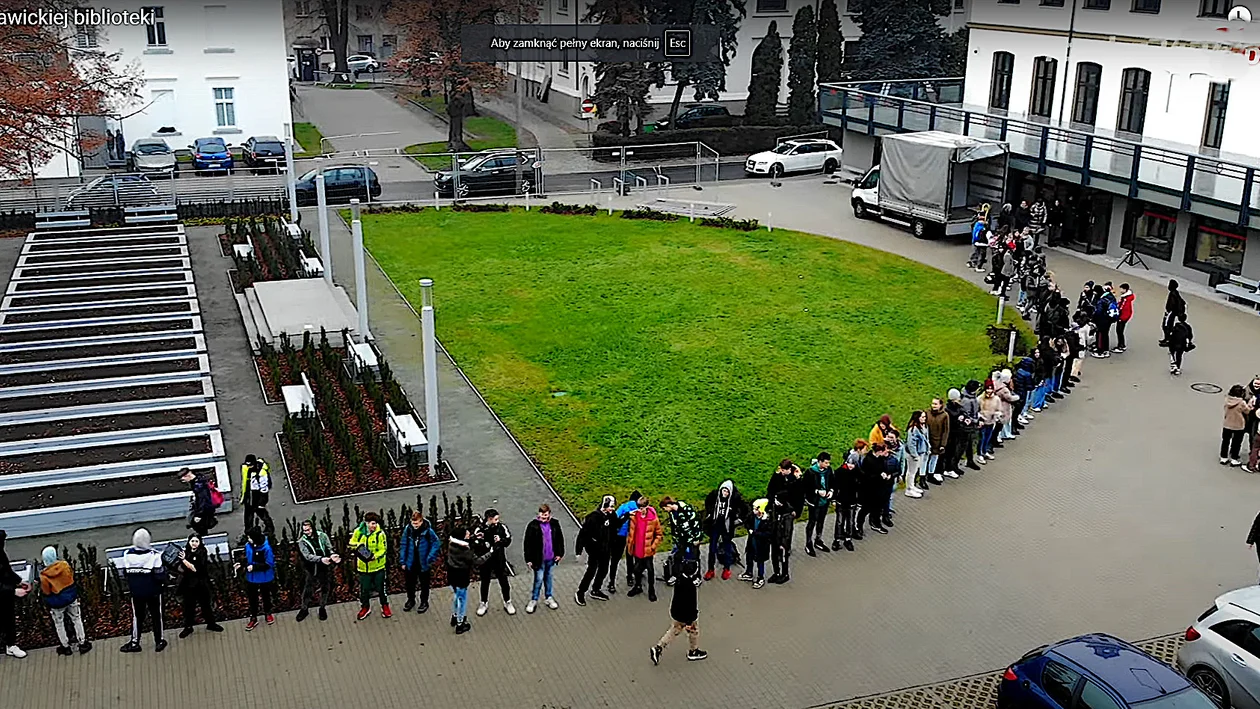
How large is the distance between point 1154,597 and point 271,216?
84.3 ft

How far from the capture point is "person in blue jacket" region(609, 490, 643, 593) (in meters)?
12.9

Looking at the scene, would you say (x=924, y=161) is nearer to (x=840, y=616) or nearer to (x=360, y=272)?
(x=360, y=272)

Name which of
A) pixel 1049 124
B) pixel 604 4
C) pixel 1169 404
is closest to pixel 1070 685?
pixel 1169 404

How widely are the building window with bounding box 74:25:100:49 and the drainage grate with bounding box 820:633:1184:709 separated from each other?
37.3 metres

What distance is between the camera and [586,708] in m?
11.2

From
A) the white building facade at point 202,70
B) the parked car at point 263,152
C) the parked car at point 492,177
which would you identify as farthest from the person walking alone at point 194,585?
the white building facade at point 202,70

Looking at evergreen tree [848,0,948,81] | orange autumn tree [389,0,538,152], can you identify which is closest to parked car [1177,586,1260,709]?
orange autumn tree [389,0,538,152]

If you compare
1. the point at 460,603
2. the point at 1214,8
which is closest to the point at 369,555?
the point at 460,603

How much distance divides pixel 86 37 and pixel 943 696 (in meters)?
39.8

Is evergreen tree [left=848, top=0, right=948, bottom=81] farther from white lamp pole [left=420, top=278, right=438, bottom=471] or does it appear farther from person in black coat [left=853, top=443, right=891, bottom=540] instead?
person in black coat [left=853, top=443, right=891, bottom=540]

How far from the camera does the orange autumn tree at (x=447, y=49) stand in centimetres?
4303

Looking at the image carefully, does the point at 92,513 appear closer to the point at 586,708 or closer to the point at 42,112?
the point at 586,708

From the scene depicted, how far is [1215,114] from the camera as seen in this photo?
2827 centimetres

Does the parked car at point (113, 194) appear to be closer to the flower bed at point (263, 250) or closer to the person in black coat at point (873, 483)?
the flower bed at point (263, 250)
